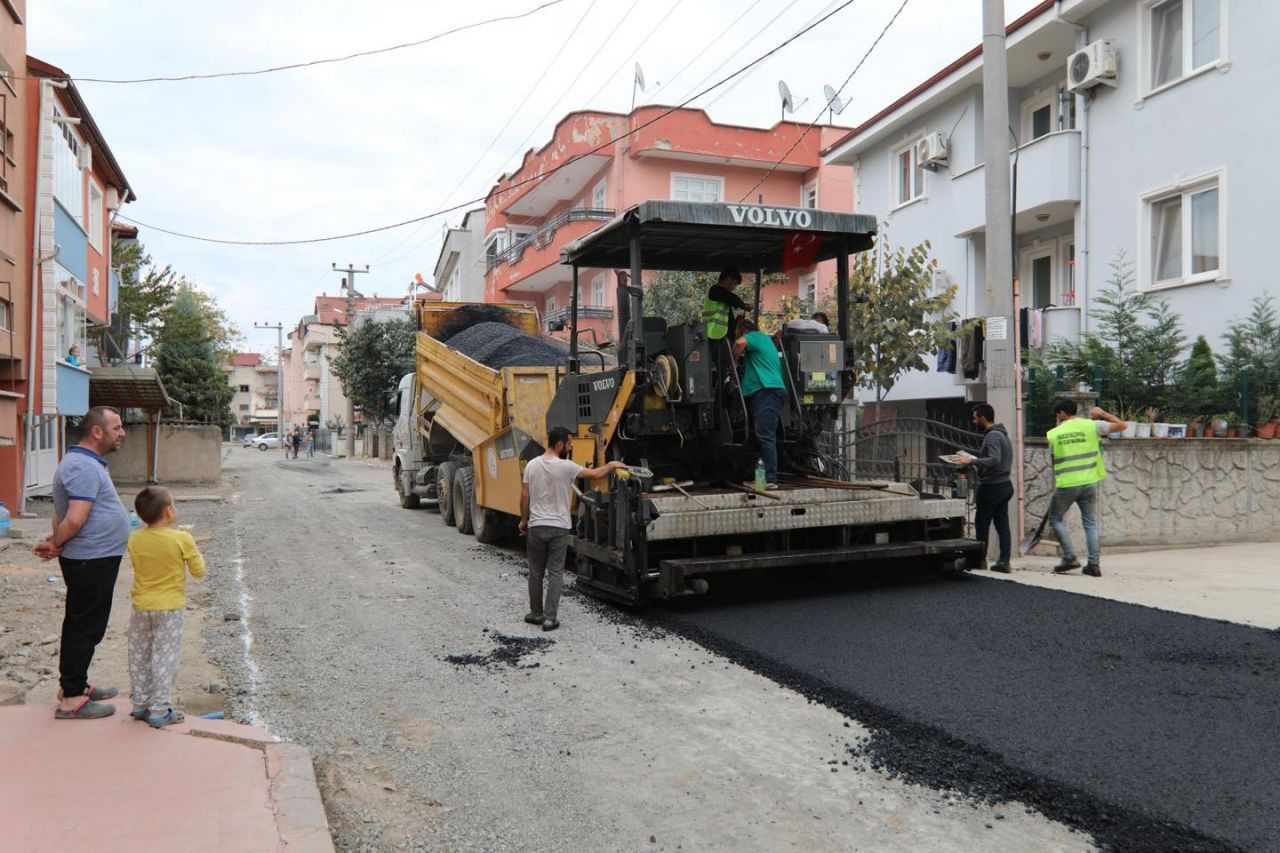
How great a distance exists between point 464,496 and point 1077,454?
726cm

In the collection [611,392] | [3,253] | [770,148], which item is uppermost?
[770,148]

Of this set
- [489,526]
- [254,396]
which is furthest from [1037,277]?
[254,396]

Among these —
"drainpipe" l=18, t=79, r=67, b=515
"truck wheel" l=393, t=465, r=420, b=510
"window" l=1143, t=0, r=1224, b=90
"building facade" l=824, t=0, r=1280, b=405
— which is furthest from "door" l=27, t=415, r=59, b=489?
"window" l=1143, t=0, r=1224, b=90

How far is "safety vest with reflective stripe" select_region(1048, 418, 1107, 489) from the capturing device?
842cm

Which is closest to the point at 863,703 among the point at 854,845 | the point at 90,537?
the point at 854,845

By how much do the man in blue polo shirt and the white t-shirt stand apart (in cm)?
273

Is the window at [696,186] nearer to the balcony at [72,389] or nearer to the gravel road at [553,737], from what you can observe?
the balcony at [72,389]

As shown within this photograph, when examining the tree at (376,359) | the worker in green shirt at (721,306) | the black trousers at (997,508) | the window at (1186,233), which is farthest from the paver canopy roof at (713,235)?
the tree at (376,359)

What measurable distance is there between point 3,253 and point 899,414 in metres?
16.0

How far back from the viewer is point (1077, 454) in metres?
8.45

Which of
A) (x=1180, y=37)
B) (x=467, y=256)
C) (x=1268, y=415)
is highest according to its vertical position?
(x=467, y=256)

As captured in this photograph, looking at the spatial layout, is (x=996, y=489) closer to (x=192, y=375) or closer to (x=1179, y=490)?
(x=1179, y=490)

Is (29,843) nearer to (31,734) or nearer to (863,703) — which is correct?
(31,734)

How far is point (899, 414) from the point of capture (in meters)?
19.8
